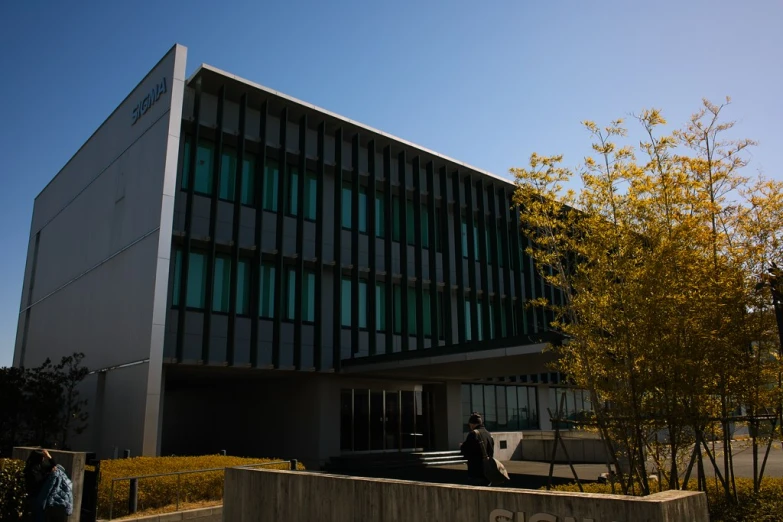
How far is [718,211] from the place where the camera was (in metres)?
9.98

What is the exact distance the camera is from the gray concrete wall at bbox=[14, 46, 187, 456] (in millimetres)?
18234

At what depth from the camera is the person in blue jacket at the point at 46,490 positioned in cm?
878

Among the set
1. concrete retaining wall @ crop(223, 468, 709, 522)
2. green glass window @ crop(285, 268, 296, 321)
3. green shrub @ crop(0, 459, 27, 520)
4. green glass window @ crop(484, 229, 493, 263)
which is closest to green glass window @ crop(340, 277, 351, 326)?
green glass window @ crop(285, 268, 296, 321)

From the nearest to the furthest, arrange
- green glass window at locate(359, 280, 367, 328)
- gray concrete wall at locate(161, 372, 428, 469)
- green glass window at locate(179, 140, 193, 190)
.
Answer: green glass window at locate(179, 140, 193, 190)
gray concrete wall at locate(161, 372, 428, 469)
green glass window at locate(359, 280, 367, 328)

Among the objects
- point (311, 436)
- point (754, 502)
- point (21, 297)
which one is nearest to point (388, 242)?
point (311, 436)

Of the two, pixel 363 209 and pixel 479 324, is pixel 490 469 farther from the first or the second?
pixel 479 324

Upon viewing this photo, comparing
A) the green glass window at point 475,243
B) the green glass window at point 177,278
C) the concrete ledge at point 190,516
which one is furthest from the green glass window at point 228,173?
the green glass window at point 475,243

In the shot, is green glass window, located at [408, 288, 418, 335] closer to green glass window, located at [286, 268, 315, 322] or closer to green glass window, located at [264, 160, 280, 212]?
green glass window, located at [286, 268, 315, 322]

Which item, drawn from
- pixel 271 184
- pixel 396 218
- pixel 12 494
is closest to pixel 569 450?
pixel 396 218

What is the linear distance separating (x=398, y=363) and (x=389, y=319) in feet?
13.3

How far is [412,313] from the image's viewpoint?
2520 centimetres

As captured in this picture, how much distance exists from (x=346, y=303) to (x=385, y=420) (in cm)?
536

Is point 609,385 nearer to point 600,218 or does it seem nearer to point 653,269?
point 653,269

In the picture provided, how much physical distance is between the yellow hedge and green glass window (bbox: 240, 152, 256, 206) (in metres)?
9.45
